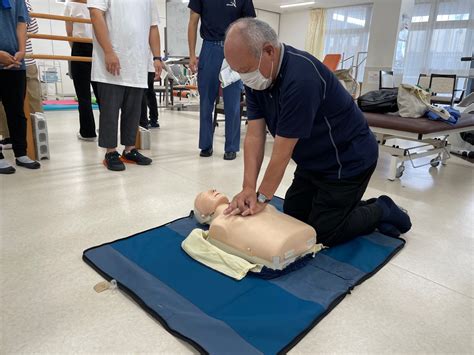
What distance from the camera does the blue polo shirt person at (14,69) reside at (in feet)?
6.97

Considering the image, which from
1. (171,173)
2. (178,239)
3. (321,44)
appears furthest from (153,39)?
(321,44)

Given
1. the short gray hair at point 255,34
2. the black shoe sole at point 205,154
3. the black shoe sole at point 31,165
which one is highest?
the short gray hair at point 255,34

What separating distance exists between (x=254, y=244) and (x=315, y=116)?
20.4 inches

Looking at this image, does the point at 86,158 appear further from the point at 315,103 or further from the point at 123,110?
the point at 315,103

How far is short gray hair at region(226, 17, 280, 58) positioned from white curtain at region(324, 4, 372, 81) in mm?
9690

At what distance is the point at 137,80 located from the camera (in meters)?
2.49

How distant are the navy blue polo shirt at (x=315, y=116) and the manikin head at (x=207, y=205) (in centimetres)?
39

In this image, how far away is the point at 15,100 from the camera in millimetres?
2303

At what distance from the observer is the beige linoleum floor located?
1.00m

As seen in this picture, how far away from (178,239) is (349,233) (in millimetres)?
720

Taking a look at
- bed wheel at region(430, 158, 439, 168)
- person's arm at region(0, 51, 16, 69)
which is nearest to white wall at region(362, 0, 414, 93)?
bed wheel at region(430, 158, 439, 168)

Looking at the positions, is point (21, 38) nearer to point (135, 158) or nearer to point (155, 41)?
point (155, 41)

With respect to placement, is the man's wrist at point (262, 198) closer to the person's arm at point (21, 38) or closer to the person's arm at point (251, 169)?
the person's arm at point (251, 169)

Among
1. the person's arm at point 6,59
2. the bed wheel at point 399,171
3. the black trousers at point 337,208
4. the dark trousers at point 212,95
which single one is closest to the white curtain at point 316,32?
the dark trousers at point 212,95
